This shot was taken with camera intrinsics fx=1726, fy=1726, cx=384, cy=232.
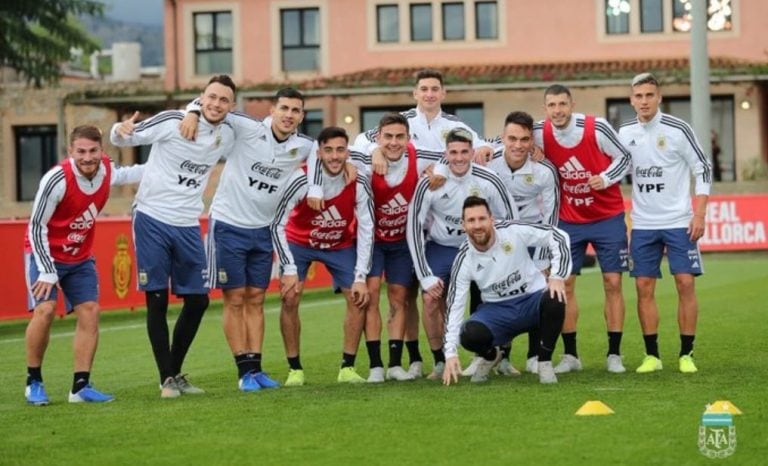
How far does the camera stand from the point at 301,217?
13195 millimetres

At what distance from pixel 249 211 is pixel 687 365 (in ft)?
11.4

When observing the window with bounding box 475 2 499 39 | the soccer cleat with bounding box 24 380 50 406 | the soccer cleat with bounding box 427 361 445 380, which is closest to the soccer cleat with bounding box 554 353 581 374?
the soccer cleat with bounding box 427 361 445 380

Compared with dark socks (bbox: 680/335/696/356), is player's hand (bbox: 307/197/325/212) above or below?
above

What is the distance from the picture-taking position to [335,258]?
1321cm

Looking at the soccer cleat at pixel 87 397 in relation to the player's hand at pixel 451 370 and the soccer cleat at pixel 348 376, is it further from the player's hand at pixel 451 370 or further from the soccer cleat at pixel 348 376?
the player's hand at pixel 451 370

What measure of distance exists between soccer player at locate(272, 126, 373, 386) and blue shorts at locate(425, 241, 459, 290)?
0.53m

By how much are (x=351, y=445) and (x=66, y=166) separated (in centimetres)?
379

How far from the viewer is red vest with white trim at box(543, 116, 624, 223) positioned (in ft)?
43.8

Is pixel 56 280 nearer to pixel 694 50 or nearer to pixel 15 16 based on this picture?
pixel 694 50

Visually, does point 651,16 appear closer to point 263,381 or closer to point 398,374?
point 398,374

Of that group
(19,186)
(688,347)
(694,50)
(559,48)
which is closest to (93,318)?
(688,347)

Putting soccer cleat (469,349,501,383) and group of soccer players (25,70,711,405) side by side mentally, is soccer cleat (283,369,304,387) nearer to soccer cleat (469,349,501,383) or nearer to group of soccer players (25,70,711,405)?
group of soccer players (25,70,711,405)

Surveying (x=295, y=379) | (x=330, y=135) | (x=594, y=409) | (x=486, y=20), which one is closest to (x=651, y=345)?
(x=295, y=379)

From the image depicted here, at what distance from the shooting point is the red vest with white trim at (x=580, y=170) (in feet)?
43.8
